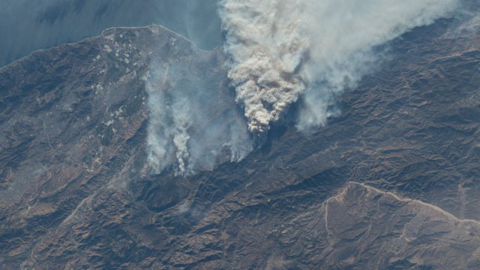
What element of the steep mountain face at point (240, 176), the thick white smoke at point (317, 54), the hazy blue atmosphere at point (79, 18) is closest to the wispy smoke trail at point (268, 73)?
the thick white smoke at point (317, 54)

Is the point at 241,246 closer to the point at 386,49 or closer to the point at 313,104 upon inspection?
the point at 313,104

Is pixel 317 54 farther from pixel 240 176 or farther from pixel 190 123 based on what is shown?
pixel 190 123

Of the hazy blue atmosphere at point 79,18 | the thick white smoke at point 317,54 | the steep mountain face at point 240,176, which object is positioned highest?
the hazy blue atmosphere at point 79,18

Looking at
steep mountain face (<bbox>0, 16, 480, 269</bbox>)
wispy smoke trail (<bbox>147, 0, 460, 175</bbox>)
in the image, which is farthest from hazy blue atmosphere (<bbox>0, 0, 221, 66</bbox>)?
wispy smoke trail (<bbox>147, 0, 460, 175</bbox>)

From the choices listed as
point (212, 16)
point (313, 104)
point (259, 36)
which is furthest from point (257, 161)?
point (212, 16)

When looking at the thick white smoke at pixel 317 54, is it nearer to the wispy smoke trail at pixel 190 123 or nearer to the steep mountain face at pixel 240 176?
the steep mountain face at pixel 240 176

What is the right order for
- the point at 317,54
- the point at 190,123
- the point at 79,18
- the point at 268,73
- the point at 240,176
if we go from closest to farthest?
the point at 317,54, the point at 268,73, the point at 240,176, the point at 190,123, the point at 79,18

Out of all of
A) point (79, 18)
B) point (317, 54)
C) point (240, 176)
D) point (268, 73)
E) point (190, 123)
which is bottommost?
point (240, 176)

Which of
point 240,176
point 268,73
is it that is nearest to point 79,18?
point 268,73
